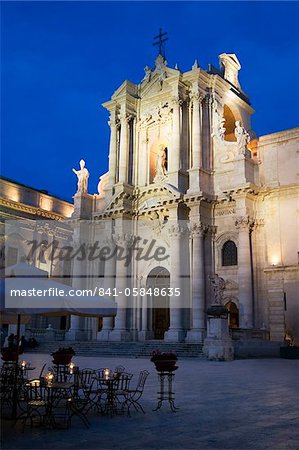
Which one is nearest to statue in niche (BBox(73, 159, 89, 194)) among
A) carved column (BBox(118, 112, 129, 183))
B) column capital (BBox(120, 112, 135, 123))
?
carved column (BBox(118, 112, 129, 183))

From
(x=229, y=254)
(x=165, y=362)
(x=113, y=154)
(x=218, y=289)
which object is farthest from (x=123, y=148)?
(x=165, y=362)

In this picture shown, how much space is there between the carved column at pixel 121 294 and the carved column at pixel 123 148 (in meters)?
4.92

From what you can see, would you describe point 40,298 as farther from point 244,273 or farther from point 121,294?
point 121,294

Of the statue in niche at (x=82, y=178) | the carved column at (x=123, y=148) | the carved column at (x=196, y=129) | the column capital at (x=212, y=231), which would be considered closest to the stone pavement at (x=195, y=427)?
the column capital at (x=212, y=231)

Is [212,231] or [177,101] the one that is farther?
[177,101]

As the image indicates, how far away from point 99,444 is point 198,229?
26.9m

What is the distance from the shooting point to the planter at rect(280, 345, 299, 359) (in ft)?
93.6

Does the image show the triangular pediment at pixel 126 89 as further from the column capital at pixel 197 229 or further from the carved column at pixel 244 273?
the carved column at pixel 244 273

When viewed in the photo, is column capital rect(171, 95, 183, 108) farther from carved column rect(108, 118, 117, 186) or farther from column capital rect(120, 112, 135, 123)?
carved column rect(108, 118, 117, 186)

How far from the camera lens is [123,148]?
39969mm

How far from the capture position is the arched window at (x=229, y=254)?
3412 centimetres

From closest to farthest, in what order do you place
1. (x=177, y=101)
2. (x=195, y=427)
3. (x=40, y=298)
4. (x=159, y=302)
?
(x=195, y=427) → (x=40, y=298) → (x=177, y=101) → (x=159, y=302)

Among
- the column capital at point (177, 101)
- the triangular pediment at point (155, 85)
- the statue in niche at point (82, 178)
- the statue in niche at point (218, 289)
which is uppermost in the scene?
the triangular pediment at point (155, 85)

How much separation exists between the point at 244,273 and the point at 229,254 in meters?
2.92
